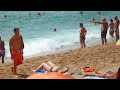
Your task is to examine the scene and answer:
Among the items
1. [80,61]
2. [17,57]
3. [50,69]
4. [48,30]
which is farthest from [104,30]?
[48,30]

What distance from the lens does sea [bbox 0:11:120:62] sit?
50.5 ft

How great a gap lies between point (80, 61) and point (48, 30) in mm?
13132

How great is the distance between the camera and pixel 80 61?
9742 millimetres

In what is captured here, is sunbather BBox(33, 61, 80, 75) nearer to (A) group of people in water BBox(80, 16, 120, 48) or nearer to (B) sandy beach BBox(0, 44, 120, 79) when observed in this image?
(B) sandy beach BBox(0, 44, 120, 79)

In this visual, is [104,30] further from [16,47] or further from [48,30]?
[48,30]

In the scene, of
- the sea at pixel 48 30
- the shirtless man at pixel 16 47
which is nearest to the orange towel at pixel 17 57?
the shirtless man at pixel 16 47

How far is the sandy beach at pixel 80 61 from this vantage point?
29.2 feet

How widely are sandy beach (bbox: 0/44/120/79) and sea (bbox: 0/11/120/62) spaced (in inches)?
106

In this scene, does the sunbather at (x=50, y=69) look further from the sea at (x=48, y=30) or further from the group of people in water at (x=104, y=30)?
the group of people in water at (x=104, y=30)

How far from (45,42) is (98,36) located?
8.45ft
